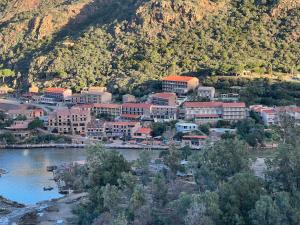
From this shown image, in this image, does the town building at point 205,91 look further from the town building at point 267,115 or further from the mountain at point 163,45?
the town building at point 267,115

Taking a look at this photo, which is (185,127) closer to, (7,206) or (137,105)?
(137,105)

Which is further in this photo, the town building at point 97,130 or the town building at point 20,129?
the town building at point 20,129

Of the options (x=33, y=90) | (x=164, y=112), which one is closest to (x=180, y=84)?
(x=164, y=112)

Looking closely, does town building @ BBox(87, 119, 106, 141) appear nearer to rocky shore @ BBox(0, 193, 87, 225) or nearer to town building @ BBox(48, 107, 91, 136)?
town building @ BBox(48, 107, 91, 136)

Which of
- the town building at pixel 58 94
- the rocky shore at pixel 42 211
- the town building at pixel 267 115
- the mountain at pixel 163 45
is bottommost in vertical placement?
the rocky shore at pixel 42 211

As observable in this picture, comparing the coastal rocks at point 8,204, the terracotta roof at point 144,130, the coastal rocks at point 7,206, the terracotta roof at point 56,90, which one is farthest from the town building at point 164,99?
the coastal rocks at point 8,204

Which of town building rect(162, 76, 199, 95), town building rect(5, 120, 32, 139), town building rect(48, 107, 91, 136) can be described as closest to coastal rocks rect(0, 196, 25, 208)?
town building rect(5, 120, 32, 139)

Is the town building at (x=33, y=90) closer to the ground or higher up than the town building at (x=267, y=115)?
higher up
